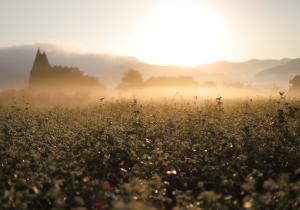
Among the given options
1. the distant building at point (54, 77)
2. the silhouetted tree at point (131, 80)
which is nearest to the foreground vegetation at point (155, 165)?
the distant building at point (54, 77)

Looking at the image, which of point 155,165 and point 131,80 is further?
point 131,80

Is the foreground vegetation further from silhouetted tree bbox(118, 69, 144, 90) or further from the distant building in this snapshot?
silhouetted tree bbox(118, 69, 144, 90)

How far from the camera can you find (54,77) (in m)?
51.3

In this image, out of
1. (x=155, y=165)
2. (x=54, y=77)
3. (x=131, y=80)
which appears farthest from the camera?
(x=131, y=80)

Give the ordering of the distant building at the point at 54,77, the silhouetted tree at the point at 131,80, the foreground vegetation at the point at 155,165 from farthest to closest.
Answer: the silhouetted tree at the point at 131,80 → the distant building at the point at 54,77 → the foreground vegetation at the point at 155,165

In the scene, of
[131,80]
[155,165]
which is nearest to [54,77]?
[131,80]

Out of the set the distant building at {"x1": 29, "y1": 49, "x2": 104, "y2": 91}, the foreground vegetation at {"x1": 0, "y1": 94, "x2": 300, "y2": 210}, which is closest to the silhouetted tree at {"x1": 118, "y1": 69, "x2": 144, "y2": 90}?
the distant building at {"x1": 29, "y1": 49, "x2": 104, "y2": 91}

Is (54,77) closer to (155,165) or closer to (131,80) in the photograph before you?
(131,80)

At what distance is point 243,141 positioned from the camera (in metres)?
9.50

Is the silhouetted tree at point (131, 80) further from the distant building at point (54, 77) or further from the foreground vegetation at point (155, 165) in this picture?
the foreground vegetation at point (155, 165)

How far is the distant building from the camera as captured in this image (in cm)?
5047

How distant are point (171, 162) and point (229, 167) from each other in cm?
92

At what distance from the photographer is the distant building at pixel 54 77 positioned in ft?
166

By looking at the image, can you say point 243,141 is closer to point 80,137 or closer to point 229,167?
point 229,167
